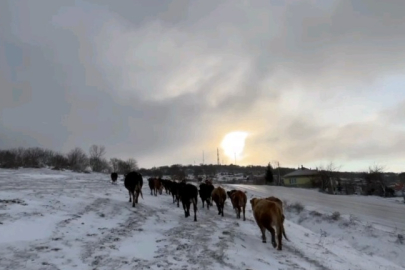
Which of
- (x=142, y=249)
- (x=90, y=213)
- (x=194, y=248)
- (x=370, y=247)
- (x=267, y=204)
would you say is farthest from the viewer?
(x=370, y=247)

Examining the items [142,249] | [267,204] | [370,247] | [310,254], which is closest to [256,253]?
[267,204]

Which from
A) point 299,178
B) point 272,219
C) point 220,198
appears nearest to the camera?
point 272,219

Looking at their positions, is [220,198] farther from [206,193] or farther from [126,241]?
[126,241]

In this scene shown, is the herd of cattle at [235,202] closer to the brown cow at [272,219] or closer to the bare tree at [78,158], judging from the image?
the brown cow at [272,219]

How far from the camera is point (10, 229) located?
8211mm

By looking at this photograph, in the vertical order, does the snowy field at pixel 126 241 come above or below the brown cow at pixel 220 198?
below

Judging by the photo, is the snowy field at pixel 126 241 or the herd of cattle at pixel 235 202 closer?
the snowy field at pixel 126 241

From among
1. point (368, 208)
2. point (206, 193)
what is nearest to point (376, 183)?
point (368, 208)

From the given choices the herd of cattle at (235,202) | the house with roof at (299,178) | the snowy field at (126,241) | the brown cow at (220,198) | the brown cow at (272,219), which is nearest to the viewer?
the snowy field at (126,241)

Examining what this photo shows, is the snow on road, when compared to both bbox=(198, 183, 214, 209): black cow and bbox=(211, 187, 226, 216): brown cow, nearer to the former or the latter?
bbox=(198, 183, 214, 209): black cow

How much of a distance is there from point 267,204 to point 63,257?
6.12 meters

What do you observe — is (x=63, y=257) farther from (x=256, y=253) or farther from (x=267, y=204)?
(x=267, y=204)

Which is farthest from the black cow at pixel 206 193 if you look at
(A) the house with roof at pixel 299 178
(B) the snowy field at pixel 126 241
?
(A) the house with roof at pixel 299 178

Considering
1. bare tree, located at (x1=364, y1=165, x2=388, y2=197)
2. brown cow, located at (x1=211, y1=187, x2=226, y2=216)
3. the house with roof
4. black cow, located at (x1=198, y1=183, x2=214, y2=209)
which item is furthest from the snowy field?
the house with roof
